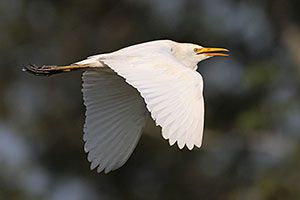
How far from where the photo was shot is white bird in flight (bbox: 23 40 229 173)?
481 cm

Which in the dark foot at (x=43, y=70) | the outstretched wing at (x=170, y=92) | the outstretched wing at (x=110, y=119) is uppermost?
the outstretched wing at (x=170, y=92)

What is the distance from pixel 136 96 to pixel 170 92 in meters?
1.21

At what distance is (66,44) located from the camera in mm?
13648

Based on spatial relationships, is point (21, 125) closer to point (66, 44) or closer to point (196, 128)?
point (66, 44)

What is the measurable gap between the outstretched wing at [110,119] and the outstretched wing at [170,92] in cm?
66

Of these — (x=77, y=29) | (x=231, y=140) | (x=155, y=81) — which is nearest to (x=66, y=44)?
(x=77, y=29)

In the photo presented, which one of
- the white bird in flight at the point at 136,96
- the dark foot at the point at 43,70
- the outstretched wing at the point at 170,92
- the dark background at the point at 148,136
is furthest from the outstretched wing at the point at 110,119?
the dark background at the point at 148,136

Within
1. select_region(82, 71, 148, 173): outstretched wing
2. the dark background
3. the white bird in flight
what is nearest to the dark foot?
the white bird in flight

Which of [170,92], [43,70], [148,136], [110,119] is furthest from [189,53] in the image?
[148,136]

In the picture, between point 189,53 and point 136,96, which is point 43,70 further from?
point 189,53

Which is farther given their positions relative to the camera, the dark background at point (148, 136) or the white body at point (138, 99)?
the dark background at point (148, 136)

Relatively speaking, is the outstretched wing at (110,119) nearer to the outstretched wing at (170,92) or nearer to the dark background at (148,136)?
the outstretched wing at (170,92)

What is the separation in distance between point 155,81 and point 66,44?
8.71 m

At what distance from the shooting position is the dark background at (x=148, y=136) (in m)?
13.2
